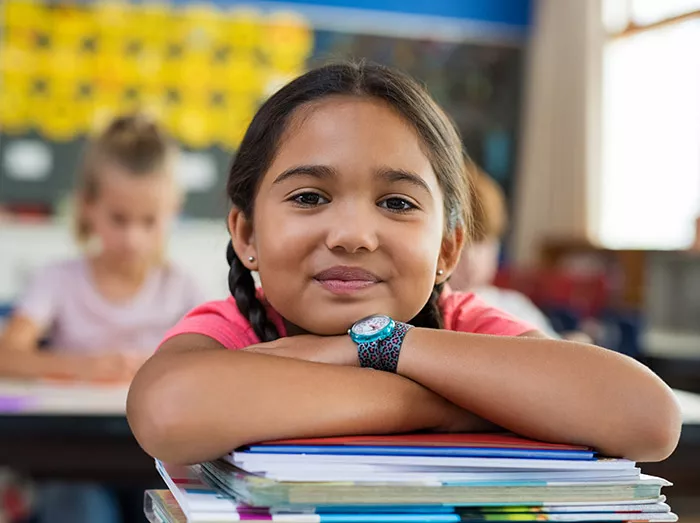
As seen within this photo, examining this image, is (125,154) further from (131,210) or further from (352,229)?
(352,229)

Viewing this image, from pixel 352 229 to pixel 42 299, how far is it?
179 cm

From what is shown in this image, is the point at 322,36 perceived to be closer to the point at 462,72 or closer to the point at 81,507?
the point at 462,72

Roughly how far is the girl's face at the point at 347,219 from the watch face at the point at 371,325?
0.07 ft

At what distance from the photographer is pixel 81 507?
7.40ft

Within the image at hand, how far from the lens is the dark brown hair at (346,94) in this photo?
0.86m

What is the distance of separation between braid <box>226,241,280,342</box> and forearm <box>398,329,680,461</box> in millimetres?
211

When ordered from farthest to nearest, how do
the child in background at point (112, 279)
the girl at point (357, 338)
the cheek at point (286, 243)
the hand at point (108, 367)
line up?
the child in background at point (112, 279), the hand at point (108, 367), the cheek at point (286, 243), the girl at point (357, 338)

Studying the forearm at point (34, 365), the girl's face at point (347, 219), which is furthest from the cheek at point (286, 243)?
the forearm at point (34, 365)

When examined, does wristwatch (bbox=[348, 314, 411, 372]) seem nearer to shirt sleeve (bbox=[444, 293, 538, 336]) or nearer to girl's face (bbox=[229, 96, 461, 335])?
girl's face (bbox=[229, 96, 461, 335])

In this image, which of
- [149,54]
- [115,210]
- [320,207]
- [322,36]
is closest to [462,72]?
[322,36]

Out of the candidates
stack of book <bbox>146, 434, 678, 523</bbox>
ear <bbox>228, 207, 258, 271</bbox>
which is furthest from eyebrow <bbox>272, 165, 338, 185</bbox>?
stack of book <bbox>146, 434, 678, 523</bbox>

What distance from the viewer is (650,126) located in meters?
6.11

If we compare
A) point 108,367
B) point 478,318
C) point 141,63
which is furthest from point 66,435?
point 141,63

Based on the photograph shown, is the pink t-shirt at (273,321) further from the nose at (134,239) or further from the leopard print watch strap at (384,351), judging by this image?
the nose at (134,239)
